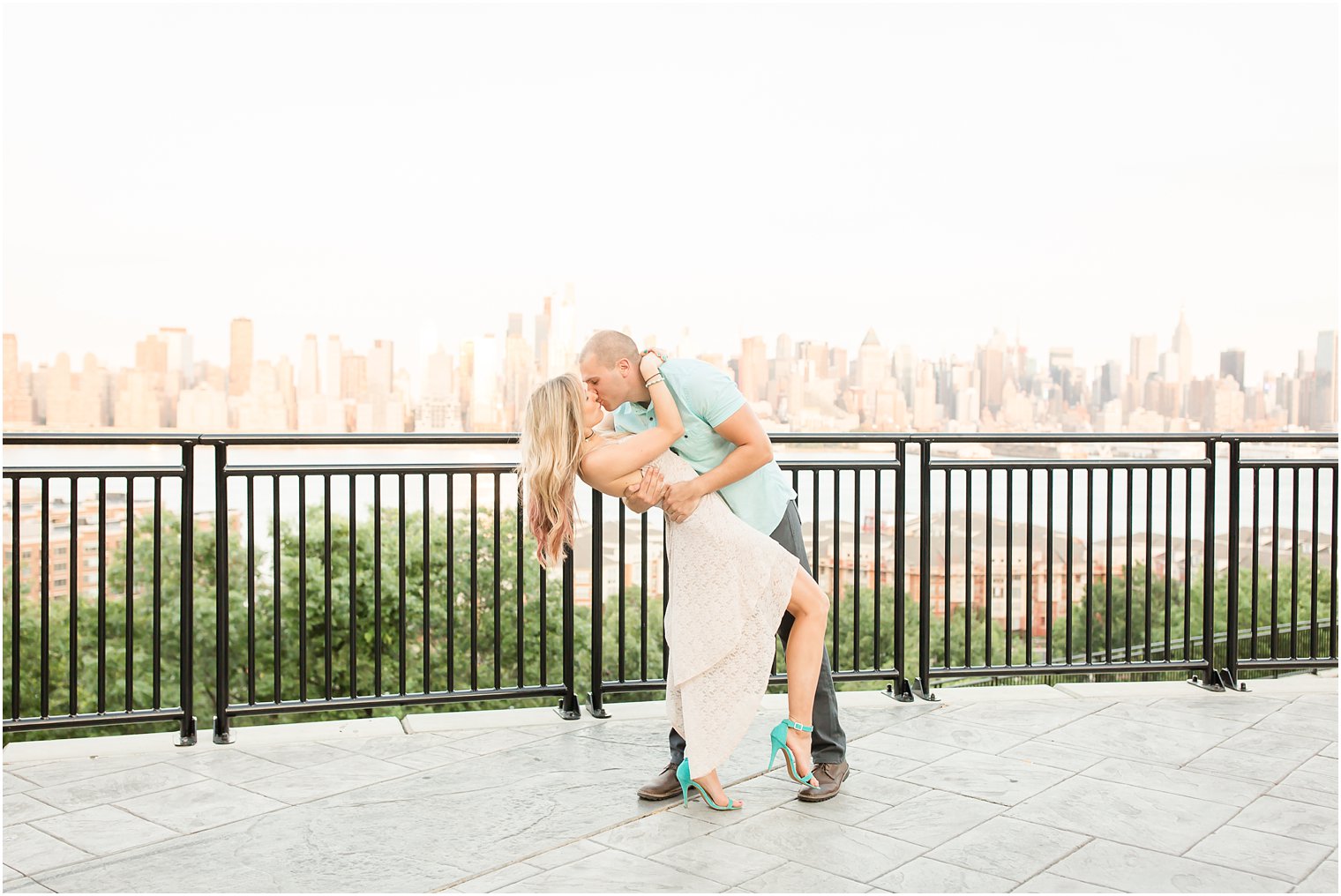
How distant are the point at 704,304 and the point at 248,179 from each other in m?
20.4

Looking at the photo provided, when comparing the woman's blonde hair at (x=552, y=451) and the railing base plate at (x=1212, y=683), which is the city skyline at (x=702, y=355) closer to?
the railing base plate at (x=1212, y=683)

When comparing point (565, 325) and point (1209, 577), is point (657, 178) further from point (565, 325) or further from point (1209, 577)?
point (1209, 577)

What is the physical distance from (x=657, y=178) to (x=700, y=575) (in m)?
47.7

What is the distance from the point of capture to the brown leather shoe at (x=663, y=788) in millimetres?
3256

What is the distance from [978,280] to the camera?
5069 cm

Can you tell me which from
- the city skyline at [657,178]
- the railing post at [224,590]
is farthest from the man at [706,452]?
the city skyline at [657,178]

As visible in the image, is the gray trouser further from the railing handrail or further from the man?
the railing handrail

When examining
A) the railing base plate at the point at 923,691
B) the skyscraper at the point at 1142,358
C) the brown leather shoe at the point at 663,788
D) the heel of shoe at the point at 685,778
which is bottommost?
the railing base plate at the point at 923,691

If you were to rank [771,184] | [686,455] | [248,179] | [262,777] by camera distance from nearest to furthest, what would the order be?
[686,455] → [262,777] → [248,179] → [771,184]

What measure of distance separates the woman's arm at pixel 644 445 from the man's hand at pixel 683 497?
119 millimetres

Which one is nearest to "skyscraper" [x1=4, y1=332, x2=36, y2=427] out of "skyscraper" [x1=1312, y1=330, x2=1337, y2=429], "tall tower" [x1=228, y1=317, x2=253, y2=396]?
"tall tower" [x1=228, y1=317, x2=253, y2=396]

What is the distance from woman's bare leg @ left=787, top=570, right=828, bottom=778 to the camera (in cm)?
320

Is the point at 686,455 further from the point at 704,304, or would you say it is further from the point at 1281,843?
the point at 704,304

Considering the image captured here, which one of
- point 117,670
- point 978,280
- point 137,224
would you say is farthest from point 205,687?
point 978,280
